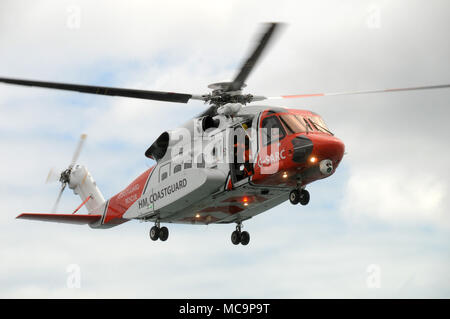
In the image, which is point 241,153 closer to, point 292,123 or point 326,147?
point 292,123

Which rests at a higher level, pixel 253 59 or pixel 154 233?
pixel 253 59

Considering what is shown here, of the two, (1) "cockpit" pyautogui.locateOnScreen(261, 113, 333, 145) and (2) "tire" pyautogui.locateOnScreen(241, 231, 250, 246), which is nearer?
(1) "cockpit" pyautogui.locateOnScreen(261, 113, 333, 145)

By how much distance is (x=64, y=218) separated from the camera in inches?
963

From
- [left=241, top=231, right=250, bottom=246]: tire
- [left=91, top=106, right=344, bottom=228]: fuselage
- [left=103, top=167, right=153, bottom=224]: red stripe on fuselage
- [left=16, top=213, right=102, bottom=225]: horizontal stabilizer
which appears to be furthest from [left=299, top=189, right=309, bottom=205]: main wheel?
[left=16, top=213, right=102, bottom=225]: horizontal stabilizer

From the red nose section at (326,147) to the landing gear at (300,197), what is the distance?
3.92 ft

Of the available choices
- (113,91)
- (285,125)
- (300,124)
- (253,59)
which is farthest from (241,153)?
(113,91)

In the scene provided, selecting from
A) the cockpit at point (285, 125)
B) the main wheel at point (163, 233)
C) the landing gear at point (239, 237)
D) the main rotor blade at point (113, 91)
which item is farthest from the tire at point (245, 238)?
the main rotor blade at point (113, 91)

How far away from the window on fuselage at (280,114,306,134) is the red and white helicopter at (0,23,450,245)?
30mm

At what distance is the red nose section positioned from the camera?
56.1 ft

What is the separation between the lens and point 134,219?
77.6 feet

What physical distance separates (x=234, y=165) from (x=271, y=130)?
1.79 meters

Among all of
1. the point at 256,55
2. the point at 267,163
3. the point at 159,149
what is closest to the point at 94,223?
the point at 159,149

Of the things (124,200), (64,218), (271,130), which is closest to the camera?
(271,130)

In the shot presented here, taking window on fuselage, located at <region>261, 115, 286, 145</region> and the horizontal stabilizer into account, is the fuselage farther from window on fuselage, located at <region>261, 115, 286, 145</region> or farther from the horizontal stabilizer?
the horizontal stabilizer
